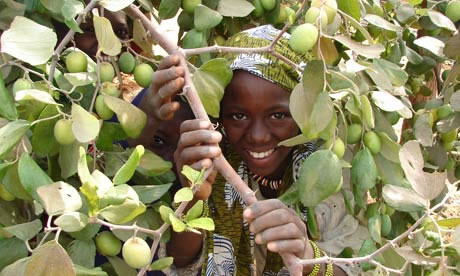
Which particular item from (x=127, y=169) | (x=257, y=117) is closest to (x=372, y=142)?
(x=257, y=117)

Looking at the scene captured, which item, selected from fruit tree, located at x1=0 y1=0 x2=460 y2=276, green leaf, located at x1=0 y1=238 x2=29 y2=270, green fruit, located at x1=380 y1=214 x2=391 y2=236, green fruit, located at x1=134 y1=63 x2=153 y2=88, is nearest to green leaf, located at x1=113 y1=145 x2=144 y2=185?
fruit tree, located at x1=0 y1=0 x2=460 y2=276

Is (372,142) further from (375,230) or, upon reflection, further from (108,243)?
(108,243)

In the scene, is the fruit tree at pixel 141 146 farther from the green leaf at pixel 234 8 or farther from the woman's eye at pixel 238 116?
the woman's eye at pixel 238 116

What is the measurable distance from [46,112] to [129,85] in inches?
119

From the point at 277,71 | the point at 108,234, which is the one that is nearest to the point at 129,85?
the point at 277,71

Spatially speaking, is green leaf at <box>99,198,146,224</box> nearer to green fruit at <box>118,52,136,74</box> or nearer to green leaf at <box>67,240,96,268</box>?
green leaf at <box>67,240,96,268</box>

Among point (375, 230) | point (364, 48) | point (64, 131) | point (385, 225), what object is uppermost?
point (364, 48)

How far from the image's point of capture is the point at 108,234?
0.95 m

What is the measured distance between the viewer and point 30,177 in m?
0.83

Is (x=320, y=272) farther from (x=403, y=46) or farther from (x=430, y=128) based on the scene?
(x=403, y=46)

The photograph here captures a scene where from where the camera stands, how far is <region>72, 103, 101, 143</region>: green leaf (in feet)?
2.67

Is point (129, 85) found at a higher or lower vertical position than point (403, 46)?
lower

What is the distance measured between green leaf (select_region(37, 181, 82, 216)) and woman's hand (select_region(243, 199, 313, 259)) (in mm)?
238

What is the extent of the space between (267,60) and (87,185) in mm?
610
